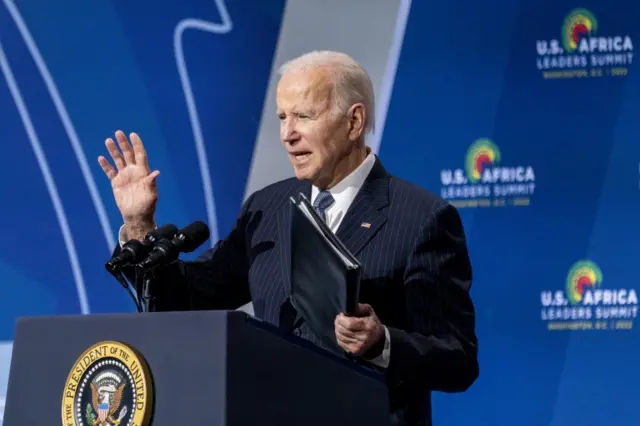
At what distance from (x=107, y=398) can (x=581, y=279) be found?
2203 millimetres

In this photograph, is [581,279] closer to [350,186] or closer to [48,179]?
[350,186]

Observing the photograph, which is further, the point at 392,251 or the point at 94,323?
the point at 392,251

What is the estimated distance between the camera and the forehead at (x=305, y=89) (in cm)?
216

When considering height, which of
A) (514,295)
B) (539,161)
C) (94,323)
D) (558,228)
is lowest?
(94,323)

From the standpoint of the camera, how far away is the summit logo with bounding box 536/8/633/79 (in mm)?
3357

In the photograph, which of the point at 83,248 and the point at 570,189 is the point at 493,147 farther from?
the point at 83,248

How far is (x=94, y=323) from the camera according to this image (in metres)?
1.50

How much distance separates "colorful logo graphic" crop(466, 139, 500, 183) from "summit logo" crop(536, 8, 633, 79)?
12.5 inches

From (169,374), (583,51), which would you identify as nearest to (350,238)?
(169,374)

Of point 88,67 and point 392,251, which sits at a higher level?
point 88,67

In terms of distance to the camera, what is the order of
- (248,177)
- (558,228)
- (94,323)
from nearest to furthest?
(94,323), (558,228), (248,177)

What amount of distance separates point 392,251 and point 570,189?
4.76 feet

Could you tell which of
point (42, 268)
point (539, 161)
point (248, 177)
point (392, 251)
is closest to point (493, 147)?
point (539, 161)

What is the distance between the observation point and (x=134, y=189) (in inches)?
84.7
